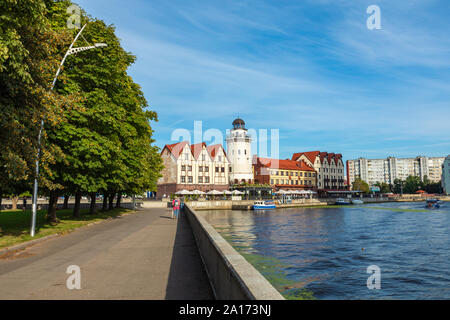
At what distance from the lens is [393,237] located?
94.4 ft

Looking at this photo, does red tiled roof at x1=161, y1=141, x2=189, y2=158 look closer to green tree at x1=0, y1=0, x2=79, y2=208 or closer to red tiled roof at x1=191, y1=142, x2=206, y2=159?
red tiled roof at x1=191, y1=142, x2=206, y2=159

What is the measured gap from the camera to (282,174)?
10694cm

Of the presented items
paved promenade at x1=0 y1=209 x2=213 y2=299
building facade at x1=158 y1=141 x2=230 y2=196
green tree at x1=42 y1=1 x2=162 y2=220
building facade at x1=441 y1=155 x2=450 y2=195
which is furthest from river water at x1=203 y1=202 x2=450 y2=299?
building facade at x1=441 y1=155 x2=450 y2=195

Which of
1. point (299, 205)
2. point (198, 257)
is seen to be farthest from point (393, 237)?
point (299, 205)

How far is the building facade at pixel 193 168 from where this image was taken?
81438mm

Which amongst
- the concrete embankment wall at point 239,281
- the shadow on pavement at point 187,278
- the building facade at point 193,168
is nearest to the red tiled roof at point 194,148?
the building facade at point 193,168

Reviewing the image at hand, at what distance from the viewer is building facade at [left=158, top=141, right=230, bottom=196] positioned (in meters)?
81.4

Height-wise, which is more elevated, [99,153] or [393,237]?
[99,153]

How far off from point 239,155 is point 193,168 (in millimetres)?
17250

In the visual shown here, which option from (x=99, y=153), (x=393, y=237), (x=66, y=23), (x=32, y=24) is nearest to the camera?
(x=32, y=24)

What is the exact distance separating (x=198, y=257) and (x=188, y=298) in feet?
15.7

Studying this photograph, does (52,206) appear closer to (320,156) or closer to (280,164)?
(280,164)

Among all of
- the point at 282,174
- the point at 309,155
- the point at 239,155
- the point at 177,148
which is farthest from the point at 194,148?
the point at 309,155
